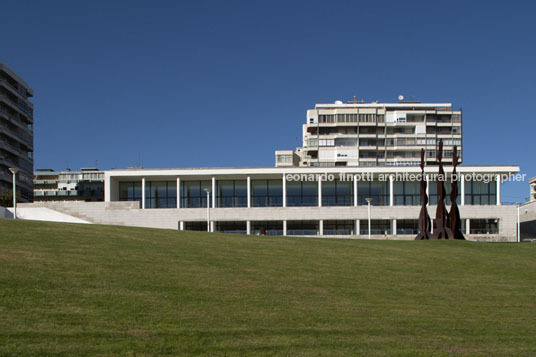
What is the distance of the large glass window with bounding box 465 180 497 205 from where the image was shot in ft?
237

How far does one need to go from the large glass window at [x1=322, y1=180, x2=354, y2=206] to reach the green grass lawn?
50.7 meters

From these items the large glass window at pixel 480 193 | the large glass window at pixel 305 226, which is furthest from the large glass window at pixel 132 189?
the large glass window at pixel 480 193

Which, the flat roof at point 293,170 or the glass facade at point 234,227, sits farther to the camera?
the flat roof at point 293,170

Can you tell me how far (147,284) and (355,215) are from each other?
53.6 m

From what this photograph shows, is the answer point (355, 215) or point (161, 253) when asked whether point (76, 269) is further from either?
point (355, 215)

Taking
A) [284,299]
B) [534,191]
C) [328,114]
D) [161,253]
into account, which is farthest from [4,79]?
[534,191]

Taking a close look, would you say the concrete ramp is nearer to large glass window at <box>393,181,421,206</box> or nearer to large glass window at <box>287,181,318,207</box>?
large glass window at <box>287,181,318,207</box>

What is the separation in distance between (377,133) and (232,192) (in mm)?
45426

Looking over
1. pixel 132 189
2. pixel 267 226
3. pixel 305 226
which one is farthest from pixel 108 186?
pixel 305 226

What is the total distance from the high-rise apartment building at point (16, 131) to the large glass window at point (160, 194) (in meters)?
28.5

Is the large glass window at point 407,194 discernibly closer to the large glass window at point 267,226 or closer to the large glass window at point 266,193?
the large glass window at point 266,193

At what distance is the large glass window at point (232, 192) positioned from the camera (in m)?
72.9

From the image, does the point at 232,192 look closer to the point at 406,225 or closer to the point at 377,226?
the point at 377,226

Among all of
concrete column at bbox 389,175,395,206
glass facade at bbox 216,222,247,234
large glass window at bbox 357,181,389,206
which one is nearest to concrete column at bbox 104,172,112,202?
glass facade at bbox 216,222,247,234
